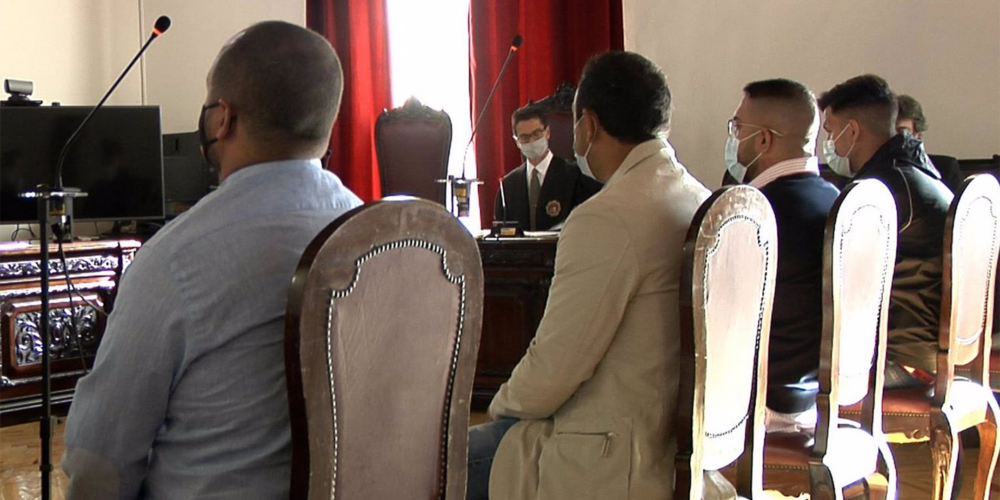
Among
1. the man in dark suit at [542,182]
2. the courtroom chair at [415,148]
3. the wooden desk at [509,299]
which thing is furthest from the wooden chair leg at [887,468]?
the courtroom chair at [415,148]

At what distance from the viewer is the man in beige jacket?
159 cm

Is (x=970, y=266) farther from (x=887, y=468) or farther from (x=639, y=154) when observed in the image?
(x=639, y=154)

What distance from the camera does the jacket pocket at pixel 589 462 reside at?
1596 mm

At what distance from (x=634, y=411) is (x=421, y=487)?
0.52 m

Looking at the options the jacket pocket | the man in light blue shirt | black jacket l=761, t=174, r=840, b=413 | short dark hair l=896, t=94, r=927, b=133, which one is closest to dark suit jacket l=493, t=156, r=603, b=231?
short dark hair l=896, t=94, r=927, b=133

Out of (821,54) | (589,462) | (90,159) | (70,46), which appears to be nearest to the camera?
(589,462)

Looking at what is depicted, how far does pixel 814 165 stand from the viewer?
2322 millimetres

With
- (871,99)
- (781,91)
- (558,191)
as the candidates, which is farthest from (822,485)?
(558,191)

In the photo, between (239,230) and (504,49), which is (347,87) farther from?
(239,230)

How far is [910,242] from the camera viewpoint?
2527 mm

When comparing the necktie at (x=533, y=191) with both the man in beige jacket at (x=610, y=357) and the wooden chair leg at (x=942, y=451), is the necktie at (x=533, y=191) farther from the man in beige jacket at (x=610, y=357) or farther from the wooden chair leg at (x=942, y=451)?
the man in beige jacket at (x=610, y=357)

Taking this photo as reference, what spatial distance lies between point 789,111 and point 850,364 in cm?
67

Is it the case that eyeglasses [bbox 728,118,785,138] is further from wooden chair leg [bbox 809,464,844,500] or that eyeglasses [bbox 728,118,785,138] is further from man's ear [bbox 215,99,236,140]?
man's ear [bbox 215,99,236,140]

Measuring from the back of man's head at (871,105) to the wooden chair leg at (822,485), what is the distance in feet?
4.26
